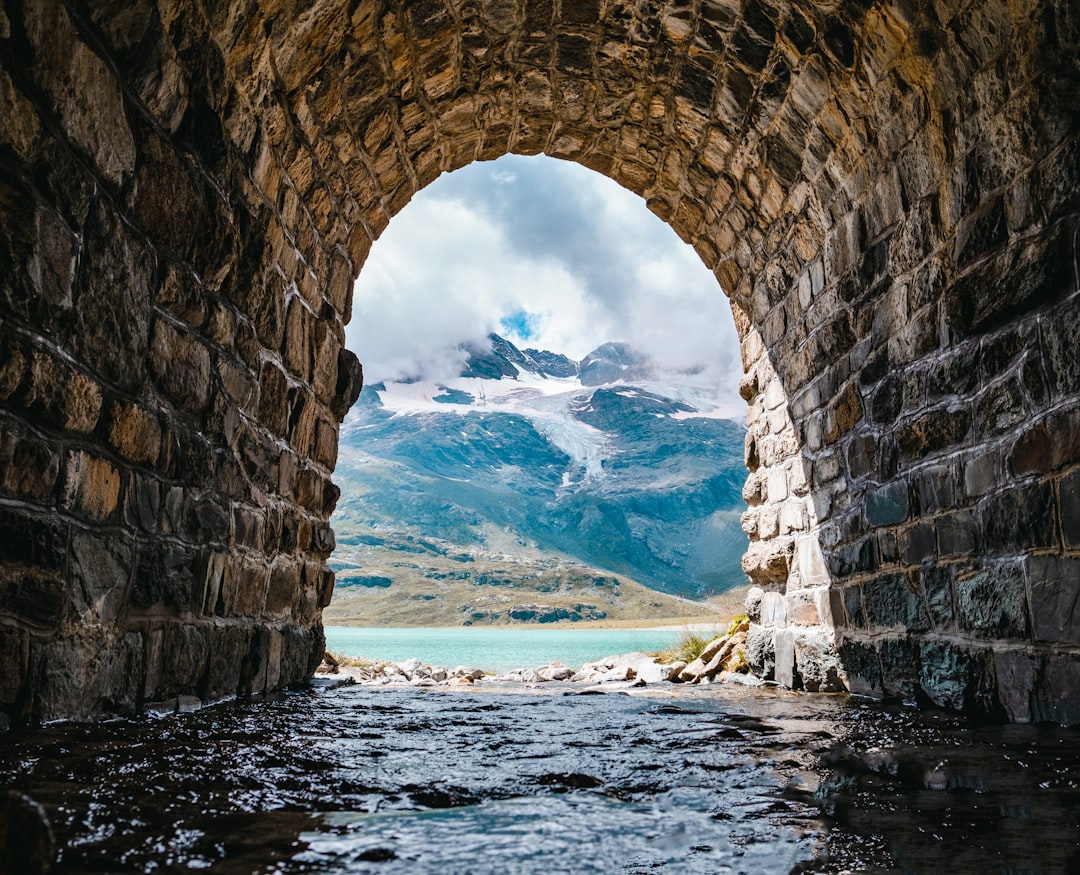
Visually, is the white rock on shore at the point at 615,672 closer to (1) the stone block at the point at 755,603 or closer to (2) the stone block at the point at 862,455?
(1) the stone block at the point at 755,603

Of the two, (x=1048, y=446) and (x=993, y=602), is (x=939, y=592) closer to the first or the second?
(x=993, y=602)

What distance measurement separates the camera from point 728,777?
201 centimetres

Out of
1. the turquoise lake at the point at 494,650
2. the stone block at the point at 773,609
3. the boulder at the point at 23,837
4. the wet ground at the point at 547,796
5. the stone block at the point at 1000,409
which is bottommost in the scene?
the turquoise lake at the point at 494,650

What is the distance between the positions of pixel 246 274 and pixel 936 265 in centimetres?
322

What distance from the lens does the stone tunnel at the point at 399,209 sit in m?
2.40

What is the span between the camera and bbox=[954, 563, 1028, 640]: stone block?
294 cm

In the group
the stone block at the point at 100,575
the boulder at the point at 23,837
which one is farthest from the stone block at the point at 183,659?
the boulder at the point at 23,837

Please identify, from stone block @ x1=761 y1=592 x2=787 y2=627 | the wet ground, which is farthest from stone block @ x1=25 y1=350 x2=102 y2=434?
stone block @ x1=761 y1=592 x2=787 y2=627

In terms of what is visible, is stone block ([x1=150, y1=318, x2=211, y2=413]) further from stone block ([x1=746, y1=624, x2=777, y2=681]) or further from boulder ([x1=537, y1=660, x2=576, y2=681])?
boulder ([x1=537, y1=660, x2=576, y2=681])

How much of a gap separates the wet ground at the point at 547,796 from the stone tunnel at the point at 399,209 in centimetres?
64

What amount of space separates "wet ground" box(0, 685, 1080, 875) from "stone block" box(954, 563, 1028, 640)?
0.41 metres

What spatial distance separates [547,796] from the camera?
5.87 ft

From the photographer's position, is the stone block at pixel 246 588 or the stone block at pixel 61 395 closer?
the stone block at pixel 61 395

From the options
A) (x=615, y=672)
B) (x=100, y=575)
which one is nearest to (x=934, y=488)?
(x=100, y=575)
